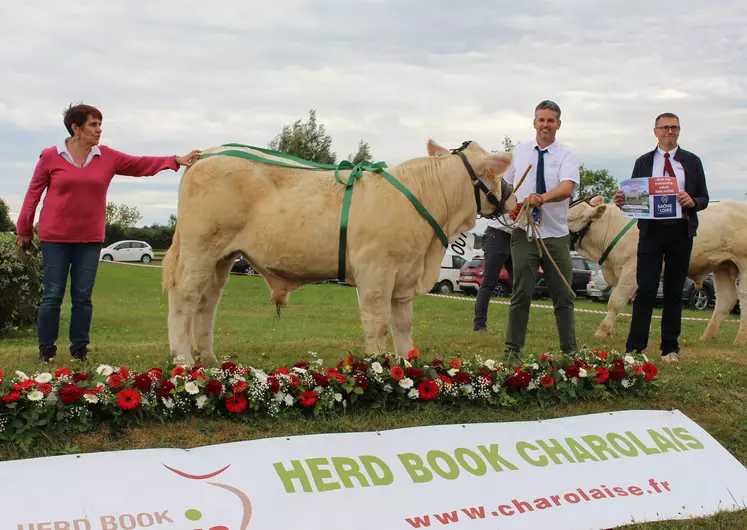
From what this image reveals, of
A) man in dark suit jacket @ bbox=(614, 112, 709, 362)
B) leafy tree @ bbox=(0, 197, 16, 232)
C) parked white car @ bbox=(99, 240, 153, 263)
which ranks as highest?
man in dark suit jacket @ bbox=(614, 112, 709, 362)

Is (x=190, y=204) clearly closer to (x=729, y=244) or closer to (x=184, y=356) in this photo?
(x=184, y=356)

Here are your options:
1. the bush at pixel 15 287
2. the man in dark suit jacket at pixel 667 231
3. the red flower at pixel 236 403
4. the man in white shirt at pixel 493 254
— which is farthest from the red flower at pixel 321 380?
the bush at pixel 15 287

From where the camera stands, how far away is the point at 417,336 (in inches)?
379

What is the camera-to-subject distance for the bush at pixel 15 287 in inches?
428

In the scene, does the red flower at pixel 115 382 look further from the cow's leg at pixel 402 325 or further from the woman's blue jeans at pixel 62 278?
the cow's leg at pixel 402 325

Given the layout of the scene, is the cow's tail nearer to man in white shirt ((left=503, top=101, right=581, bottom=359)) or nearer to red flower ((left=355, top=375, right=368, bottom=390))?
red flower ((left=355, top=375, right=368, bottom=390))

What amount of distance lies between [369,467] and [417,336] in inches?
210

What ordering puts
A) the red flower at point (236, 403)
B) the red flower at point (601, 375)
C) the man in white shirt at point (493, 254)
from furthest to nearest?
the man in white shirt at point (493, 254), the red flower at point (601, 375), the red flower at point (236, 403)

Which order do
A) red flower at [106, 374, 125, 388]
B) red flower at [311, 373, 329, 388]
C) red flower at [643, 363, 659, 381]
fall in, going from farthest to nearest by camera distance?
red flower at [643, 363, 659, 381]
red flower at [311, 373, 329, 388]
red flower at [106, 374, 125, 388]

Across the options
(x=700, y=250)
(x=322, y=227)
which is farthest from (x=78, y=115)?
(x=700, y=250)

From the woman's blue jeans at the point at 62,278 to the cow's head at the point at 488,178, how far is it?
3419 mm

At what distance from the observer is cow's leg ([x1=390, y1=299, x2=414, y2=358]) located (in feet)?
20.8

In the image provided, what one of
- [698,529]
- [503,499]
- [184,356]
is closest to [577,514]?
[503,499]

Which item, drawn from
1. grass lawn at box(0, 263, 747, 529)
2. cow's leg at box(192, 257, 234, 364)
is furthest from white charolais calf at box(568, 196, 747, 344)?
cow's leg at box(192, 257, 234, 364)
